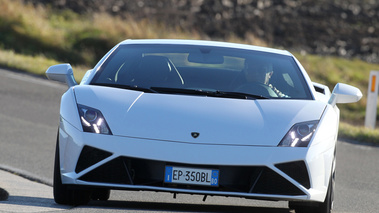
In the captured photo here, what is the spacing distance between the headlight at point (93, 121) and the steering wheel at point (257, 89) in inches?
49.3

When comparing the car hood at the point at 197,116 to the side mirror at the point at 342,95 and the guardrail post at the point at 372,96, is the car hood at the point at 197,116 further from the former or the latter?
the guardrail post at the point at 372,96

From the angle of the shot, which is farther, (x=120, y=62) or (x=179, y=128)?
(x=120, y=62)

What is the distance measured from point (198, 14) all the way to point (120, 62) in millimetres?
29595

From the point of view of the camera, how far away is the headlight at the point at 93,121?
6227 millimetres

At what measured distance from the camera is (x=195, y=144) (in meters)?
6.11

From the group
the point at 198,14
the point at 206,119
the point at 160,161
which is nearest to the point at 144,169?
the point at 160,161

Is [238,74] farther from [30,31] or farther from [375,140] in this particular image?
[30,31]

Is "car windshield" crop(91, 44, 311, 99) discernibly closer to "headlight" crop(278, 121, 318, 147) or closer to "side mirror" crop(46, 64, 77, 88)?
"side mirror" crop(46, 64, 77, 88)

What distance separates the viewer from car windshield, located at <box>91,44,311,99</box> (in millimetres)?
6977

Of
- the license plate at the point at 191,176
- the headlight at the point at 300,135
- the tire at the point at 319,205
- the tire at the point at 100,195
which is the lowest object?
the tire at the point at 100,195

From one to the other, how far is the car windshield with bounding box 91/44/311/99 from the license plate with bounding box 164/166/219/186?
34.6 inches

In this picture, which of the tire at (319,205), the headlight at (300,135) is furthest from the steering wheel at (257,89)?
Result: the tire at (319,205)

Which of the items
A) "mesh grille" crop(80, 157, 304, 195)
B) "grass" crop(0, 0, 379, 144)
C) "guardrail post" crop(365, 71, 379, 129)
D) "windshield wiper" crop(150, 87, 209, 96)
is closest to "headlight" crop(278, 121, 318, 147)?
"mesh grille" crop(80, 157, 304, 195)

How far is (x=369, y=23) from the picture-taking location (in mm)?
40125
